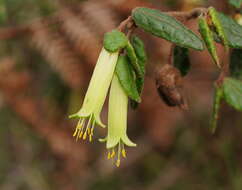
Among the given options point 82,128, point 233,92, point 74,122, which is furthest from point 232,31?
point 74,122

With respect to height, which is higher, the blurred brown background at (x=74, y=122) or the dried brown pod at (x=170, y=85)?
the dried brown pod at (x=170, y=85)

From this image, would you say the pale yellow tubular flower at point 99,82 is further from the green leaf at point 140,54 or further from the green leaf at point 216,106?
the green leaf at point 216,106

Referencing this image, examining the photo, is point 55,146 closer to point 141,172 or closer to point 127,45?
point 141,172

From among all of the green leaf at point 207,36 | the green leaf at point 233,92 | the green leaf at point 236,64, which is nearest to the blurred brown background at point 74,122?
the green leaf at point 236,64

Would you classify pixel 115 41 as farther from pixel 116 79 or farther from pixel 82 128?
pixel 82 128

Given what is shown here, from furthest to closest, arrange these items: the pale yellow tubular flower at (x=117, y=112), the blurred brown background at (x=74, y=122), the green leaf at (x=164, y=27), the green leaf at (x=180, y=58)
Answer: the blurred brown background at (x=74, y=122) < the green leaf at (x=180, y=58) < the pale yellow tubular flower at (x=117, y=112) < the green leaf at (x=164, y=27)

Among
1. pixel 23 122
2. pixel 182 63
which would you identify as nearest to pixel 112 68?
pixel 182 63
